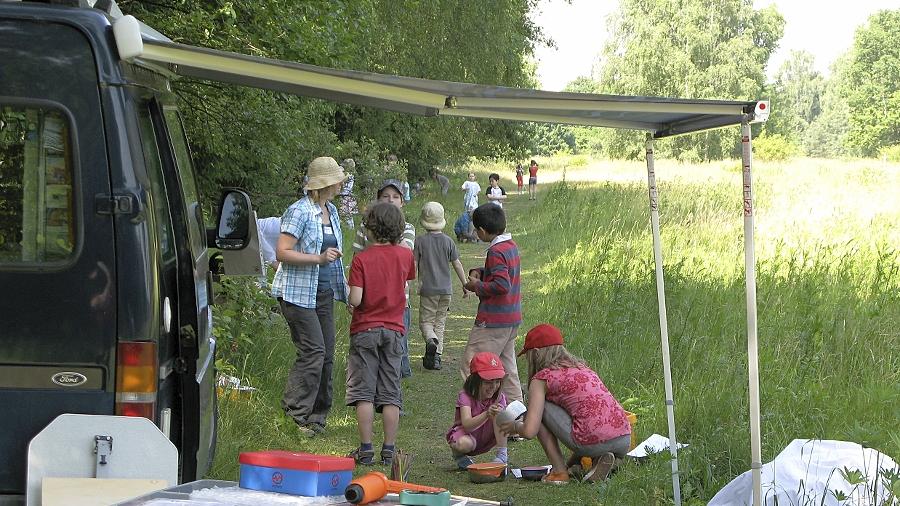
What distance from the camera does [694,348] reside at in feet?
30.8

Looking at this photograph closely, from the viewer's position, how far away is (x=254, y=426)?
7.75 meters

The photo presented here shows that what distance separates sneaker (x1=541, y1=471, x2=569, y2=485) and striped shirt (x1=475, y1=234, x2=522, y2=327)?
4.93ft

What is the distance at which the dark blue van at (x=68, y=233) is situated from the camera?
3.98m

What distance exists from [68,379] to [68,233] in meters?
0.50

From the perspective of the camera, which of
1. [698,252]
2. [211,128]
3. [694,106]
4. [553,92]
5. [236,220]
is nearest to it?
[553,92]

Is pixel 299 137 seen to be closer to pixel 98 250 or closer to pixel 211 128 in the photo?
pixel 211 128

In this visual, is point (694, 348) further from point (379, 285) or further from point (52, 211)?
point (52, 211)

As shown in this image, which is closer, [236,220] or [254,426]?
[236,220]

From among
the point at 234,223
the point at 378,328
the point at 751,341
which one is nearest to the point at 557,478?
the point at 378,328

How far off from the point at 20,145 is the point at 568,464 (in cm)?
439

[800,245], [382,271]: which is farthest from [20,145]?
[800,245]

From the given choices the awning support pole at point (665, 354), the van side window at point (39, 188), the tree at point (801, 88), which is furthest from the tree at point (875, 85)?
the van side window at point (39, 188)

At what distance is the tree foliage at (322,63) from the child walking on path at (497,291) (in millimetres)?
3259

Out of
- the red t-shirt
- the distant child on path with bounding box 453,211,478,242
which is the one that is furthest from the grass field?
the distant child on path with bounding box 453,211,478,242
